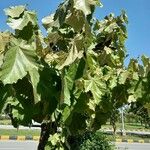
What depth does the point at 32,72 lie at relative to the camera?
157cm

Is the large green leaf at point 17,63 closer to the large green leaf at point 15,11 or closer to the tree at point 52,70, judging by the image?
the tree at point 52,70

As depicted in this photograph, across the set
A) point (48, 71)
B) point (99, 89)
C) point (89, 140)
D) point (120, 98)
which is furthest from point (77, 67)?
point (89, 140)

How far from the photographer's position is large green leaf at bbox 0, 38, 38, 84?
1.48 metres

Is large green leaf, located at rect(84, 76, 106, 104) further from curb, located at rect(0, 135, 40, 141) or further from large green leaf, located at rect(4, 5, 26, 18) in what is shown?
curb, located at rect(0, 135, 40, 141)

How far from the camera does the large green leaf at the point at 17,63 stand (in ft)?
4.84

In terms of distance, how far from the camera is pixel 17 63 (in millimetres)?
1501

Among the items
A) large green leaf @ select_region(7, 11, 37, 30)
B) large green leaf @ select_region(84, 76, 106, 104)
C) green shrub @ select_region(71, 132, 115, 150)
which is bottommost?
green shrub @ select_region(71, 132, 115, 150)

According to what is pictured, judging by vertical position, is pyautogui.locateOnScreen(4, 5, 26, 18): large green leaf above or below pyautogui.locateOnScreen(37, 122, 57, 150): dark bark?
above

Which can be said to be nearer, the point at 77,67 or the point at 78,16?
the point at 78,16

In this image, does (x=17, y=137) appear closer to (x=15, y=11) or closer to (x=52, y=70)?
(x=15, y=11)

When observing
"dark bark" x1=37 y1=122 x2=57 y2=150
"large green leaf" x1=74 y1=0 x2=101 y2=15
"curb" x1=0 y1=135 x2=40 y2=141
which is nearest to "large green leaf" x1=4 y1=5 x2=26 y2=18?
"large green leaf" x1=74 y1=0 x2=101 y2=15

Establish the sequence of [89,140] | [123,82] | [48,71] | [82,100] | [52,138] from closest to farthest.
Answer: [48,71] < [82,100] < [123,82] < [52,138] < [89,140]

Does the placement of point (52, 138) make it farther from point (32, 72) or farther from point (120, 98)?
point (32, 72)

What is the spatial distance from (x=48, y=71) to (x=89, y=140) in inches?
351
